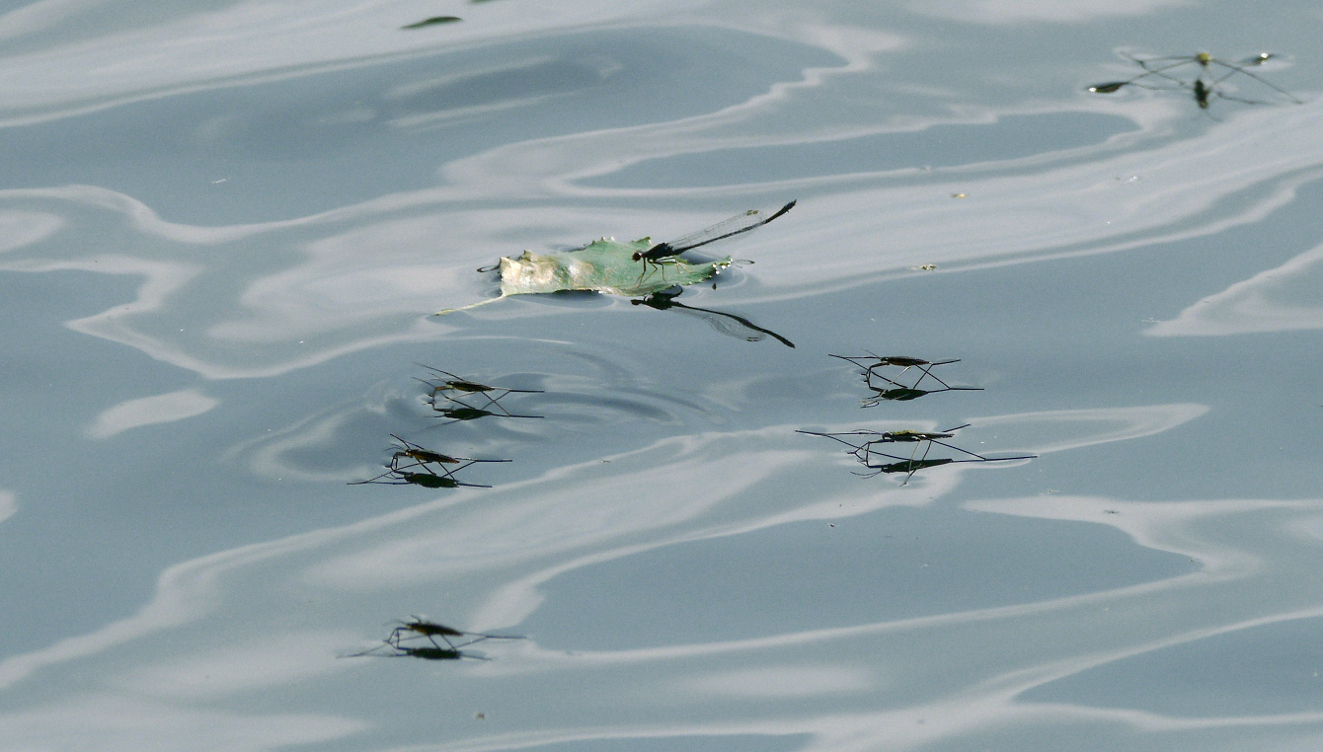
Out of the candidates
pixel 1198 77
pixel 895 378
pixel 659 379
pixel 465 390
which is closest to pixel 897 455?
pixel 895 378

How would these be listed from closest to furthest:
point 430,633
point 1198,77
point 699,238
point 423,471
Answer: point 430,633 → point 423,471 → point 699,238 → point 1198,77

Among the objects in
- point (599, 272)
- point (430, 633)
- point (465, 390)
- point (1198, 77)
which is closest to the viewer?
point (430, 633)

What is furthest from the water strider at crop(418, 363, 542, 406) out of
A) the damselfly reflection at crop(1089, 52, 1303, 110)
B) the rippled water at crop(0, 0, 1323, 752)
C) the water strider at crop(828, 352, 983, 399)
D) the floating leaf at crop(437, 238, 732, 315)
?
the damselfly reflection at crop(1089, 52, 1303, 110)

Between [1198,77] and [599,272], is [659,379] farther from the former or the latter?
[1198,77]

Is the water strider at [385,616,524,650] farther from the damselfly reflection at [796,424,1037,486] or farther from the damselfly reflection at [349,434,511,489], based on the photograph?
the damselfly reflection at [796,424,1037,486]

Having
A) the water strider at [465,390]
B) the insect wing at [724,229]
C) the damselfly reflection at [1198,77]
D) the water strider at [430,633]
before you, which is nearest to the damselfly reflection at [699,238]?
the insect wing at [724,229]

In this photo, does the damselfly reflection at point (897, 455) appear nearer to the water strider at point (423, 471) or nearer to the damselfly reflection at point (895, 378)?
the damselfly reflection at point (895, 378)

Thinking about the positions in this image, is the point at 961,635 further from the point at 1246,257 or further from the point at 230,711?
the point at 1246,257
